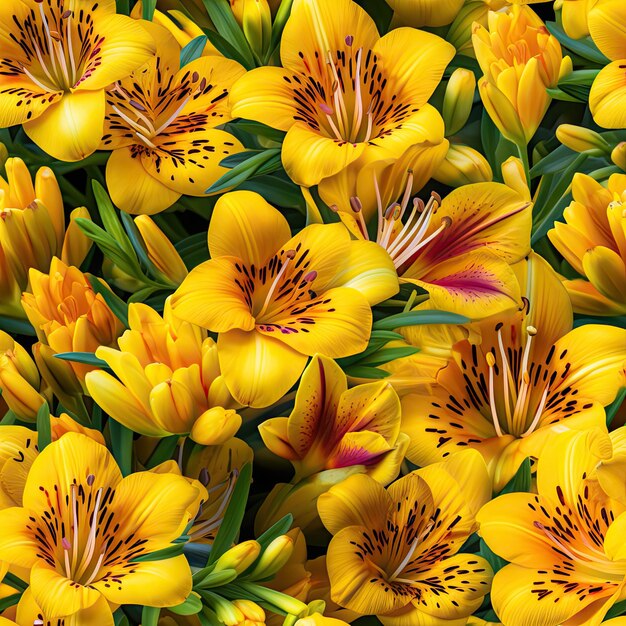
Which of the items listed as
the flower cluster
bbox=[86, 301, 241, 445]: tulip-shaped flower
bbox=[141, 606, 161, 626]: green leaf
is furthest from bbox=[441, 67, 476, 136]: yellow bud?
bbox=[141, 606, 161, 626]: green leaf

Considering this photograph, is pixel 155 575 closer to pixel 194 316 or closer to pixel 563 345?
pixel 194 316

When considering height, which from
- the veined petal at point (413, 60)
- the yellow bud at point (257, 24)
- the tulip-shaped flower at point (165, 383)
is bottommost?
the tulip-shaped flower at point (165, 383)

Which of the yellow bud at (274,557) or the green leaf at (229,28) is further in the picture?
the green leaf at (229,28)

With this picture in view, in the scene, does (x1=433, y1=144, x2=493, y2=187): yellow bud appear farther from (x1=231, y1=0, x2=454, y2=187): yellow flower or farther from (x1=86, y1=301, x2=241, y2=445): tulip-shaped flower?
(x1=86, y1=301, x2=241, y2=445): tulip-shaped flower

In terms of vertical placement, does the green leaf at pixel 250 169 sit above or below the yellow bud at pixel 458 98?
below

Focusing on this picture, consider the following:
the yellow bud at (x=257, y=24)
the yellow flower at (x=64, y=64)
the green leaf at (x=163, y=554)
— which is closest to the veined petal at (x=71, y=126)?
the yellow flower at (x=64, y=64)

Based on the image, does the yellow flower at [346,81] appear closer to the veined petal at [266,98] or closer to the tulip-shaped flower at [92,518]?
the veined petal at [266,98]
